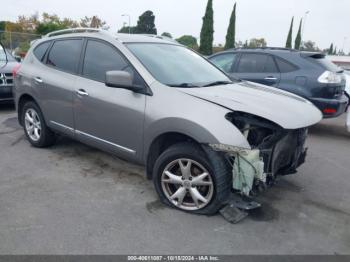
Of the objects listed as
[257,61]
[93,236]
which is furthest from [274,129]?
→ [257,61]

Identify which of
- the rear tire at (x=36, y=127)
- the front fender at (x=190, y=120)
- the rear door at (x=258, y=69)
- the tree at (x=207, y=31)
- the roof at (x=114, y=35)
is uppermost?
the tree at (x=207, y=31)

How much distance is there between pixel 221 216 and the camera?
11.0ft

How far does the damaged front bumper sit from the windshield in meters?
1.00

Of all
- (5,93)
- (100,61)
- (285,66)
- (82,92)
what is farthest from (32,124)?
(285,66)

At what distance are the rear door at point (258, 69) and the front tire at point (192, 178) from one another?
4002 millimetres

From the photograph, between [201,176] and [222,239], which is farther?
[201,176]

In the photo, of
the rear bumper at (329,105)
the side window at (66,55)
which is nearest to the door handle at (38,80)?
the side window at (66,55)

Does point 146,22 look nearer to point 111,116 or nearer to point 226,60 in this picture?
point 226,60

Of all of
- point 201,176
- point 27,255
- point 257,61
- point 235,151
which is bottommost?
point 27,255

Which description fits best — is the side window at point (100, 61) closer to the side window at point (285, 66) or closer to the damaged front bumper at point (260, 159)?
the damaged front bumper at point (260, 159)

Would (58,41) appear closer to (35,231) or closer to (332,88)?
(35,231)

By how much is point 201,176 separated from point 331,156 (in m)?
3.19

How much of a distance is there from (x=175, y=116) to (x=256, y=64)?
14.3 feet

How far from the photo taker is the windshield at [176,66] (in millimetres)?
3655
